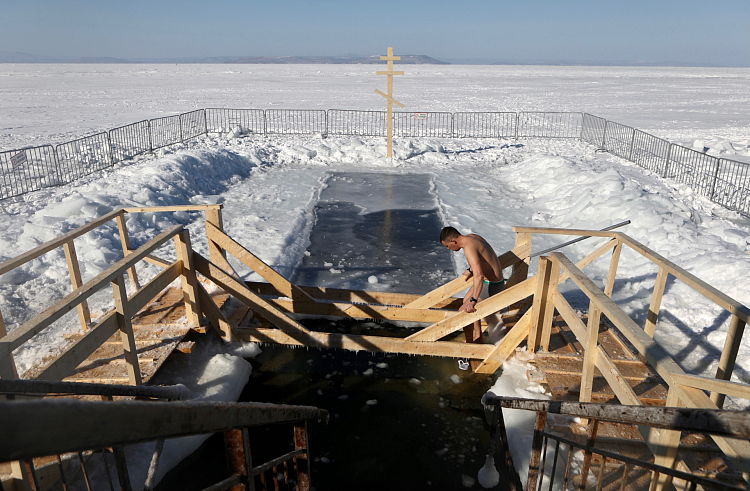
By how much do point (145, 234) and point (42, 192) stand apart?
4.75m

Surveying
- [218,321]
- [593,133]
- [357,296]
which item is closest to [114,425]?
[218,321]

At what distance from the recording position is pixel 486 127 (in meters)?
27.1

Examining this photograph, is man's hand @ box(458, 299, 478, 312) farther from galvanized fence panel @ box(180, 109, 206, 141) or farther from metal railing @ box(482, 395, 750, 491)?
galvanized fence panel @ box(180, 109, 206, 141)

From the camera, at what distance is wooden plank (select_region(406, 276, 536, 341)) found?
17.5 ft

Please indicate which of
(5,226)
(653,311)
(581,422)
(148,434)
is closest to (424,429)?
(581,422)

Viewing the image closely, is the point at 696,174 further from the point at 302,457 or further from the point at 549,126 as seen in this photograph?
the point at 302,457

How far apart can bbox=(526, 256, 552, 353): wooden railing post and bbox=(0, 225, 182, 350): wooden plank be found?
3629 mm

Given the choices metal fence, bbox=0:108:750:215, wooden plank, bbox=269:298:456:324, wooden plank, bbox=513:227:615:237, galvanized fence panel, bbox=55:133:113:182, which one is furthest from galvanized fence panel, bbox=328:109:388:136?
wooden plank, bbox=513:227:615:237

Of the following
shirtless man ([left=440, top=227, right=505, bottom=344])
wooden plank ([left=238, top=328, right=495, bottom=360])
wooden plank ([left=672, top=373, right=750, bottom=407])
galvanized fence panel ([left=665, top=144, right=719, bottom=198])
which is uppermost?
wooden plank ([left=672, top=373, right=750, bottom=407])

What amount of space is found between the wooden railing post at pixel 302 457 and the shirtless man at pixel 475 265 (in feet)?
9.89

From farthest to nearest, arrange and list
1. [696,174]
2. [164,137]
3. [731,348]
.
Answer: [164,137] < [696,174] < [731,348]

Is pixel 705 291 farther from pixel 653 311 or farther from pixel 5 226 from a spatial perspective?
pixel 5 226

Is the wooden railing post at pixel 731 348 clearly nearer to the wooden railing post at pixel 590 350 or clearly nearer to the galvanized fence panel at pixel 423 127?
the wooden railing post at pixel 590 350

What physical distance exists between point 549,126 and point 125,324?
86.9 feet
